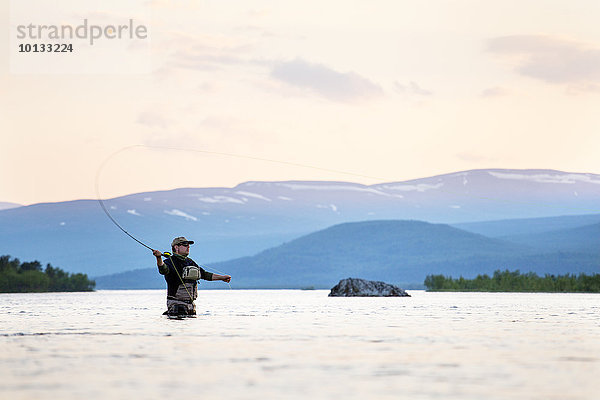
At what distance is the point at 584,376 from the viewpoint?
20.5m

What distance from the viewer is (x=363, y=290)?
126 m

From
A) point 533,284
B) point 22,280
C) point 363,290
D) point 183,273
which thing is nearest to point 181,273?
Answer: point 183,273

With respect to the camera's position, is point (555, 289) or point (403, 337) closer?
point (403, 337)

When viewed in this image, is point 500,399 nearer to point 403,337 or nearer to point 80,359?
point 80,359

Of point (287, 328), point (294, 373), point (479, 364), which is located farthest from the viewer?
point (287, 328)

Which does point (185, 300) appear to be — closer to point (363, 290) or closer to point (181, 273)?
point (181, 273)

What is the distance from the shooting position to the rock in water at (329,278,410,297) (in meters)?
126

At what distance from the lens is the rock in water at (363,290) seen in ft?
413

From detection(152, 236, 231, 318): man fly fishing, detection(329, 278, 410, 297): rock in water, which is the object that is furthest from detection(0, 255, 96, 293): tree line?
detection(152, 236, 231, 318): man fly fishing

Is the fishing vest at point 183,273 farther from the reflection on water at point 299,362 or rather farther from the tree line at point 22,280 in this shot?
the tree line at point 22,280

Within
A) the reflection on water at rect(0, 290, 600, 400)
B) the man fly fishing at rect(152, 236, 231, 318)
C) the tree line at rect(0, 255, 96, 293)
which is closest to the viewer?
the reflection on water at rect(0, 290, 600, 400)

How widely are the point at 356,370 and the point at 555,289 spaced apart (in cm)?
15111

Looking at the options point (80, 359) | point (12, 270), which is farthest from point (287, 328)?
point (12, 270)

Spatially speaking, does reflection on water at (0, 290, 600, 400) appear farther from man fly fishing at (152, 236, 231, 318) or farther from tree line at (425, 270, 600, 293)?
tree line at (425, 270, 600, 293)
